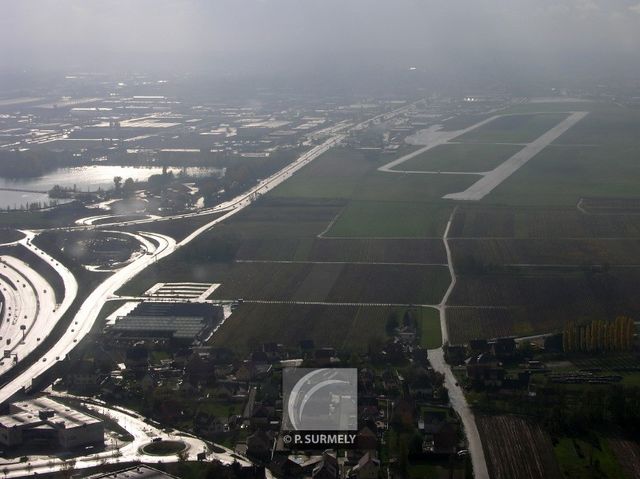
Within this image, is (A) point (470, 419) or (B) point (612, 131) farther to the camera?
(B) point (612, 131)

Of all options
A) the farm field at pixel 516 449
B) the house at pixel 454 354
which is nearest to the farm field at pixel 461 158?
the house at pixel 454 354

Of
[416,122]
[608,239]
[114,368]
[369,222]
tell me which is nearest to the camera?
[114,368]

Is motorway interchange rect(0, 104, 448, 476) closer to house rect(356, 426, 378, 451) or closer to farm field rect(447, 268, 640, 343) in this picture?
house rect(356, 426, 378, 451)

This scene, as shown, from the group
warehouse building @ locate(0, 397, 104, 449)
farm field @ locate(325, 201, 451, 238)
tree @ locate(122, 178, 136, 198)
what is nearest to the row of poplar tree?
warehouse building @ locate(0, 397, 104, 449)

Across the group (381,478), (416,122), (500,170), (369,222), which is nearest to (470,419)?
(381,478)

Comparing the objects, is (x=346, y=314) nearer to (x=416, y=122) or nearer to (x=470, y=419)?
(x=470, y=419)

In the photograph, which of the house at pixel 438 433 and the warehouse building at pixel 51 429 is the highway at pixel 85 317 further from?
the house at pixel 438 433
